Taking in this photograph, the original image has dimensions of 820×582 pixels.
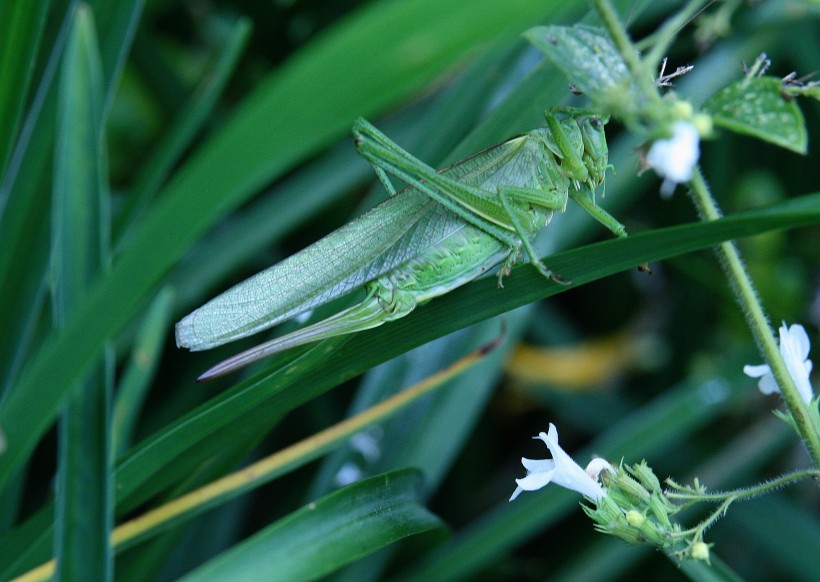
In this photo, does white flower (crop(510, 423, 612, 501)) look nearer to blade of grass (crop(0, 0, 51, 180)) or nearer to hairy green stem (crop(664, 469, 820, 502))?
hairy green stem (crop(664, 469, 820, 502))

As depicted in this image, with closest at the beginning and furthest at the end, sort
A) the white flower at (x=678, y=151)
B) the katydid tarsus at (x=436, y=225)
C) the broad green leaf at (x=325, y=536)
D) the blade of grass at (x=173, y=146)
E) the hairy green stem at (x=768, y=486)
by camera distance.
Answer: the white flower at (x=678, y=151) → the hairy green stem at (x=768, y=486) → the broad green leaf at (x=325, y=536) → the katydid tarsus at (x=436, y=225) → the blade of grass at (x=173, y=146)

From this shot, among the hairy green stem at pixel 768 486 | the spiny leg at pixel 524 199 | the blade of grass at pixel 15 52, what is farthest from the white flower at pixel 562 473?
the blade of grass at pixel 15 52

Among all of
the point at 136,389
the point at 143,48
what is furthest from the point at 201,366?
the point at 143,48

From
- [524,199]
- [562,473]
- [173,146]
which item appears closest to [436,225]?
[524,199]

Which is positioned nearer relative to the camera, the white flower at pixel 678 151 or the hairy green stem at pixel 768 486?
the white flower at pixel 678 151

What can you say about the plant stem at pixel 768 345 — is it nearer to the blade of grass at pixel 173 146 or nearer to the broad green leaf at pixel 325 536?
the broad green leaf at pixel 325 536

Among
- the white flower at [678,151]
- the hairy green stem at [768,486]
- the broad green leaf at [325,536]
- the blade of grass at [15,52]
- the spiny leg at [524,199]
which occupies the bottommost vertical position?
the hairy green stem at [768,486]
